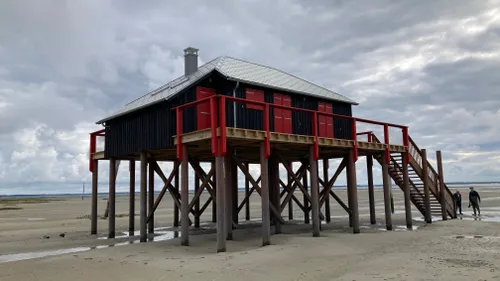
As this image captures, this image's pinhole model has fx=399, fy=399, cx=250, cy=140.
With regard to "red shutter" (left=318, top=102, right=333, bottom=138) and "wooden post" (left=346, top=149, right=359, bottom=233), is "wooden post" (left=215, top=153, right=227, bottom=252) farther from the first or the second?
"red shutter" (left=318, top=102, right=333, bottom=138)

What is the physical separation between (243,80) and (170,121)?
313cm

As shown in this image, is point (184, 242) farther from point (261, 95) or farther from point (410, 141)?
point (410, 141)

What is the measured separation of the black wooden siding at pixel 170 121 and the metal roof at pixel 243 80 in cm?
→ 31

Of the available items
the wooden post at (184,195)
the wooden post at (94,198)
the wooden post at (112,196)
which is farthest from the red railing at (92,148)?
the wooden post at (184,195)

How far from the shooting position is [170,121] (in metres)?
14.8

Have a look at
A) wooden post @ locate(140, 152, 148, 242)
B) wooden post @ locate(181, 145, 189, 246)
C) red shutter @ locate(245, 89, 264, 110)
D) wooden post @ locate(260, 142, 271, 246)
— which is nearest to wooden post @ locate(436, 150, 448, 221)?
red shutter @ locate(245, 89, 264, 110)

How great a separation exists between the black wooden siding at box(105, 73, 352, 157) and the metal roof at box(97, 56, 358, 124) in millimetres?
310

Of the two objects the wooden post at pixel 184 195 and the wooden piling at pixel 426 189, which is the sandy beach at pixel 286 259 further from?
the wooden piling at pixel 426 189

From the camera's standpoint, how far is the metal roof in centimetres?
1525

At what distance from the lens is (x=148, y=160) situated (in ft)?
58.3

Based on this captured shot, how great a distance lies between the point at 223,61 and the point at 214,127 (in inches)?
224

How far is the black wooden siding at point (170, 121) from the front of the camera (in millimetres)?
14797

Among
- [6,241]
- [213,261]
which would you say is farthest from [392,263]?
[6,241]

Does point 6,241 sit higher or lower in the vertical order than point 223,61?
lower
